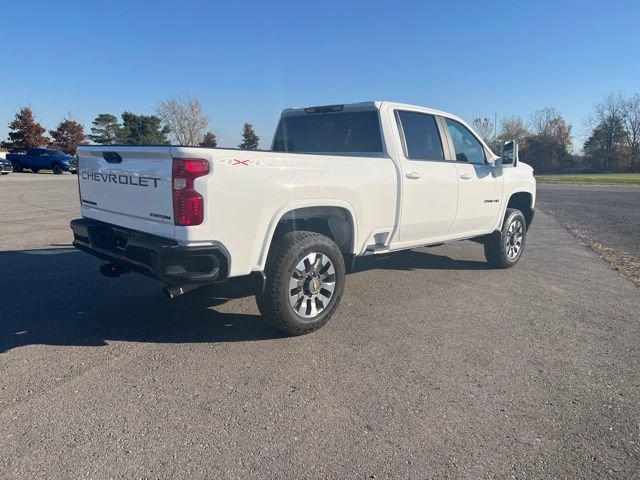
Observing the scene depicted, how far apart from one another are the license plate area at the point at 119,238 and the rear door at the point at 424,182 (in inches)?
105

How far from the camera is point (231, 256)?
3.41 m

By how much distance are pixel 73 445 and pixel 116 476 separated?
15.5 inches

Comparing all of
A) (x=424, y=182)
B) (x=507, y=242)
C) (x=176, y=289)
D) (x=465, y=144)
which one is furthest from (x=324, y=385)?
(x=507, y=242)

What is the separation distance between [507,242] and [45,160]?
109 feet

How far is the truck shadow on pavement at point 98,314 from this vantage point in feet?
12.7

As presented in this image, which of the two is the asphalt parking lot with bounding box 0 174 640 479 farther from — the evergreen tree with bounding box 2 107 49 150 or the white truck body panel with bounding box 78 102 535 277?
the evergreen tree with bounding box 2 107 49 150

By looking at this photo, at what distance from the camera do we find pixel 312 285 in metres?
3.97

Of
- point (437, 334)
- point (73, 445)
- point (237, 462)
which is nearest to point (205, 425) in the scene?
point (237, 462)

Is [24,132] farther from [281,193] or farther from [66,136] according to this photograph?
[281,193]

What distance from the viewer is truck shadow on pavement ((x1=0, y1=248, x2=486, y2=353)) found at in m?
3.88

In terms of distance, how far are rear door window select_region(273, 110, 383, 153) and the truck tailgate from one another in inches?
91.1

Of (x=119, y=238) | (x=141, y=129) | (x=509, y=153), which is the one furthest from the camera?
(x=141, y=129)

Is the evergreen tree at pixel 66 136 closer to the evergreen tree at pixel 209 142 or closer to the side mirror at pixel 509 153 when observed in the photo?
the evergreen tree at pixel 209 142

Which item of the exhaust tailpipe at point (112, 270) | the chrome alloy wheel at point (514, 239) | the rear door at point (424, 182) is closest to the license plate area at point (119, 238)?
the exhaust tailpipe at point (112, 270)
